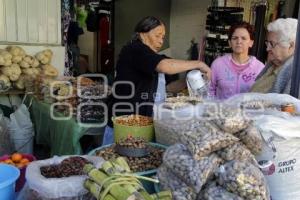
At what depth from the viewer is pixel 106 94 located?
10.1 feet

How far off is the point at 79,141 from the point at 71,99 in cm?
40

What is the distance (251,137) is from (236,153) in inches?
3.4

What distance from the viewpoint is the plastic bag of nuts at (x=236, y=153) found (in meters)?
1.17

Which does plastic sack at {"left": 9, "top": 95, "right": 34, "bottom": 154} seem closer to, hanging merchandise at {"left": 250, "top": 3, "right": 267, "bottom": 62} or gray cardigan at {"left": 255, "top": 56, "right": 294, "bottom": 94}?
gray cardigan at {"left": 255, "top": 56, "right": 294, "bottom": 94}

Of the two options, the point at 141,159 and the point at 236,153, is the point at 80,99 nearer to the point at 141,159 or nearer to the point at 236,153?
the point at 141,159

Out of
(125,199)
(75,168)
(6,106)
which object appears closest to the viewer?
(125,199)

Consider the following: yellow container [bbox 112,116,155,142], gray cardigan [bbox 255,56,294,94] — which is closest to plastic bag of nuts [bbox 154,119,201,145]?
yellow container [bbox 112,116,155,142]

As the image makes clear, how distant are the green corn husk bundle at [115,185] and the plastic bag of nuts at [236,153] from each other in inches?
9.1

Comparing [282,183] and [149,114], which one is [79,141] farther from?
[282,183]

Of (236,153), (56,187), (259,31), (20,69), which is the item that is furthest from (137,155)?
(259,31)

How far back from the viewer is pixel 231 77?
114 inches

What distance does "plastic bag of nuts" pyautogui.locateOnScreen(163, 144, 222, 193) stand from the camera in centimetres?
114

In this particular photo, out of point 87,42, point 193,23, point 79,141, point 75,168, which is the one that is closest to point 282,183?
point 75,168

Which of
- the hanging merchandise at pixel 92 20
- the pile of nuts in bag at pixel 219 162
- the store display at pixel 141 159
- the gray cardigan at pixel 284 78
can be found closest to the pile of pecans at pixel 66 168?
the store display at pixel 141 159
